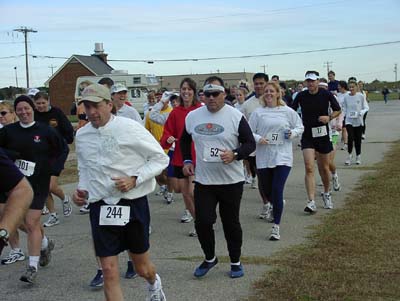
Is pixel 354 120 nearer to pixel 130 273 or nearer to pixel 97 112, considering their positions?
pixel 130 273

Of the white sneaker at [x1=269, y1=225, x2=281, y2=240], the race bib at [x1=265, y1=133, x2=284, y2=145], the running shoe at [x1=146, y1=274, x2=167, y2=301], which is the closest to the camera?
the running shoe at [x1=146, y1=274, x2=167, y2=301]

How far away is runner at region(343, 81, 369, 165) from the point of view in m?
14.2

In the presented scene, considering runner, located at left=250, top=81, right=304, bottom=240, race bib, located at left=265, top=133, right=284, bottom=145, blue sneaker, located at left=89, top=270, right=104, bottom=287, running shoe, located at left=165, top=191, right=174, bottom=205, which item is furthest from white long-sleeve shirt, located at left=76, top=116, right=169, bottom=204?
running shoe, located at left=165, top=191, right=174, bottom=205

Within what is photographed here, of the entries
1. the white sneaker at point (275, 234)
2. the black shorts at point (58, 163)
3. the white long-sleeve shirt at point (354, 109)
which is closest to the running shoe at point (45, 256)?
the black shorts at point (58, 163)

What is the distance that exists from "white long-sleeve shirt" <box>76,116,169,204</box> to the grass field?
1573 mm

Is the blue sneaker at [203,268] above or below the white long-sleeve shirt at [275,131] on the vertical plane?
below

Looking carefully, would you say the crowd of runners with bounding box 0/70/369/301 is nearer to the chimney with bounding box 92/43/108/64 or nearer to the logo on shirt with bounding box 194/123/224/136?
the logo on shirt with bounding box 194/123/224/136

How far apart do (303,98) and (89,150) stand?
5.24 metres

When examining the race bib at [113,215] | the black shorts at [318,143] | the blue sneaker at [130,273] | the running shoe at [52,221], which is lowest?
the running shoe at [52,221]

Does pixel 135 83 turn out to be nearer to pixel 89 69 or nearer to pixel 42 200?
pixel 89 69

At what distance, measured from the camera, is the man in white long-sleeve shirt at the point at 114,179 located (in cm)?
456

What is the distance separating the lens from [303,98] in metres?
9.26

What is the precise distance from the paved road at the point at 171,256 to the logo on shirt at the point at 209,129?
148 cm

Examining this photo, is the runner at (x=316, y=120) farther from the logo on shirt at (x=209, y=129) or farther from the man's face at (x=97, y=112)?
the man's face at (x=97, y=112)
